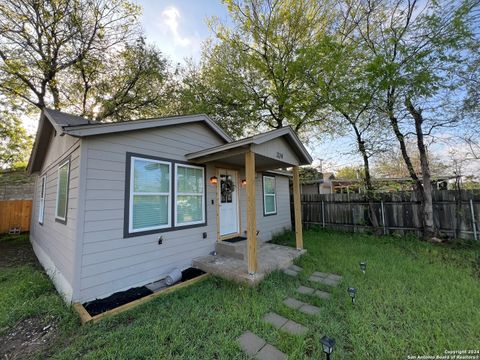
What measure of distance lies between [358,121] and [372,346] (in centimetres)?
720

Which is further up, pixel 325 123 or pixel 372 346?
pixel 325 123

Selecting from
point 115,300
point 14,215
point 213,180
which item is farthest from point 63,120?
point 14,215

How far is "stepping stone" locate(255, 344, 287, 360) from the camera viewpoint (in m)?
2.07

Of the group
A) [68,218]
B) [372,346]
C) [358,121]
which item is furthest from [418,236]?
[68,218]

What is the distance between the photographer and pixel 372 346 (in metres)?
2.17

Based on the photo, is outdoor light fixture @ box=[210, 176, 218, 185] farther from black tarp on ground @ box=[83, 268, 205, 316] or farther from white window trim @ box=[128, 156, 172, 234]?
black tarp on ground @ box=[83, 268, 205, 316]

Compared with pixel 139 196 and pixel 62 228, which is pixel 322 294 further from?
pixel 62 228

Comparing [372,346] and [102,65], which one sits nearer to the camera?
[372,346]

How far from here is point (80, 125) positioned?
10.2 feet

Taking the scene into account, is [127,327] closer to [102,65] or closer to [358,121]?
[358,121]

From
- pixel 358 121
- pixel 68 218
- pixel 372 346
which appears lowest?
pixel 372 346

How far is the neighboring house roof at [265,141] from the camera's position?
3.81m

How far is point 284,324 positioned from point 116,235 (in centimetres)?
305

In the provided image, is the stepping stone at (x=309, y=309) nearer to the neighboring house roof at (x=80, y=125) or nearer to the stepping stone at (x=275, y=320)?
the stepping stone at (x=275, y=320)
